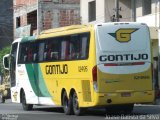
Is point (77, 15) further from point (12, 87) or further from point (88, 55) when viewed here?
point (88, 55)

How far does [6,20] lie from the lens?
8375cm

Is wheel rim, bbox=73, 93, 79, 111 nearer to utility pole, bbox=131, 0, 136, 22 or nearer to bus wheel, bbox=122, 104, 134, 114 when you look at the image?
bus wheel, bbox=122, 104, 134, 114

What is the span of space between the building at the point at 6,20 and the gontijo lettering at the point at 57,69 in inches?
2240

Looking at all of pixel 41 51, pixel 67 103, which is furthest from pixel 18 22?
pixel 67 103

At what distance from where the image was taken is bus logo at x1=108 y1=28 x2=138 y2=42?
71.2ft

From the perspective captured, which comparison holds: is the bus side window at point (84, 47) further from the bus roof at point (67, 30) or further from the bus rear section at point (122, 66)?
the bus rear section at point (122, 66)

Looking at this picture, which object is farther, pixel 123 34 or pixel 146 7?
pixel 146 7

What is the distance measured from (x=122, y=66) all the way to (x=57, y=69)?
3.70 meters

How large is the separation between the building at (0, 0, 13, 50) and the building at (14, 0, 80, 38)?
17.6 metres

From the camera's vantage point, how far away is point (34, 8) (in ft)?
201

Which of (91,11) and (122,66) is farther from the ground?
(91,11)

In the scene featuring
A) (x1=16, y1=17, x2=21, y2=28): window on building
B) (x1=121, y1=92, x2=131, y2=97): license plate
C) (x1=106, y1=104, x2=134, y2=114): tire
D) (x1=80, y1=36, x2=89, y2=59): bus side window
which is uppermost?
(x1=16, y1=17, x2=21, y2=28): window on building

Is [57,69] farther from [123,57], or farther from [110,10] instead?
[110,10]

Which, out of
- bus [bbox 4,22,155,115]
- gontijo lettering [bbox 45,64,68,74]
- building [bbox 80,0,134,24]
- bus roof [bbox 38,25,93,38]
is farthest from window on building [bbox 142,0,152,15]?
bus [bbox 4,22,155,115]
